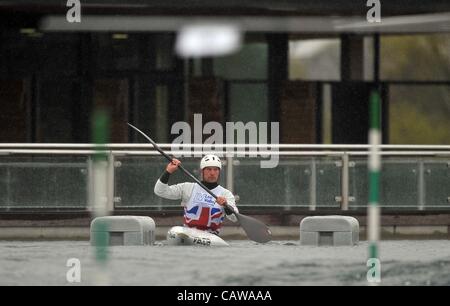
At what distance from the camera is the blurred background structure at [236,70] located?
94.2ft

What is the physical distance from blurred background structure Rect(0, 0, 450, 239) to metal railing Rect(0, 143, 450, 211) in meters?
3.67

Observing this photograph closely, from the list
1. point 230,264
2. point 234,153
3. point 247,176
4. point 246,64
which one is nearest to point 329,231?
point 247,176

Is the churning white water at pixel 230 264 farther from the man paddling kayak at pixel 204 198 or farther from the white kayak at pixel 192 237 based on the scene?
the man paddling kayak at pixel 204 198

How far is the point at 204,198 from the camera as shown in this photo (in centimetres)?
2020

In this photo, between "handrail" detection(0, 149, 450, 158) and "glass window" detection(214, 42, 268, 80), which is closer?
"handrail" detection(0, 149, 450, 158)

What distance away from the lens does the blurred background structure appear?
28719 millimetres

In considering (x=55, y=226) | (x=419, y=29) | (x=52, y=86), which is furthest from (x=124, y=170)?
(x=419, y=29)

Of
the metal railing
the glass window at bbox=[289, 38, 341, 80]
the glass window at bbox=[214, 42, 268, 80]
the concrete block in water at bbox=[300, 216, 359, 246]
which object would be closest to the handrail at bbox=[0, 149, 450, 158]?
the metal railing

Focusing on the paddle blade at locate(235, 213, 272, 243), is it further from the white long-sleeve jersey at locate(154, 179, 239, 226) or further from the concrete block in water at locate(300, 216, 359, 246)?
the concrete block in water at locate(300, 216, 359, 246)

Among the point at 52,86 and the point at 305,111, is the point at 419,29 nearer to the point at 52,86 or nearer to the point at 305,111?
the point at 305,111

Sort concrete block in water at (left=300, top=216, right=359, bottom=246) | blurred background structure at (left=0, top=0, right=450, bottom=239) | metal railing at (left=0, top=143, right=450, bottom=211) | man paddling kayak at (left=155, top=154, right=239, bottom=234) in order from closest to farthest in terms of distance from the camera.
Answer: man paddling kayak at (left=155, top=154, right=239, bottom=234)
concrete block in water at (left=300, top=216, right=359, bottom=246)
metal railing at (left=0, top=143, right=450, bottom=211)
blurred background structure at (left=0, top=0, right=450, bottom=239)

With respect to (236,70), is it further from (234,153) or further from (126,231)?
(126,231)

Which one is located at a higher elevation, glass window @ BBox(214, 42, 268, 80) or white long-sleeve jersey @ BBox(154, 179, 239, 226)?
glass window @ BBox(214, 42, 268, 80)

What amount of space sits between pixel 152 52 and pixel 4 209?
592cm
